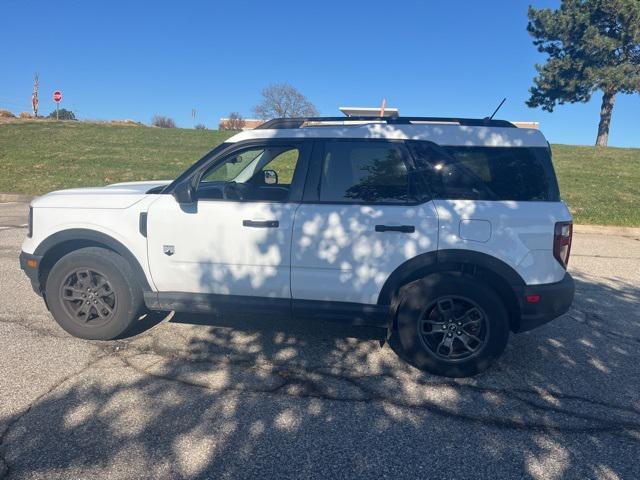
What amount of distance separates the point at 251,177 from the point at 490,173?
7.83 feet

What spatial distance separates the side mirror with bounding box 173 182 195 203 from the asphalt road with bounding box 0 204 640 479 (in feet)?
4.12

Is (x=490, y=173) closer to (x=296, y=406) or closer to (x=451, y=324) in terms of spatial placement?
(x=451, y=324)

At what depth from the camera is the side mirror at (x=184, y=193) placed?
11.9 ft

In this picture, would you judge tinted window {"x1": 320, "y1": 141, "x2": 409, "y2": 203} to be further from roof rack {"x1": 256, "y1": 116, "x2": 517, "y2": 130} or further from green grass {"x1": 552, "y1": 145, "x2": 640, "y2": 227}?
green grass {"x1": 552, "y1": 145, "x2": 640, "y2": 227}

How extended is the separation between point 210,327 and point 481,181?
2714 mm

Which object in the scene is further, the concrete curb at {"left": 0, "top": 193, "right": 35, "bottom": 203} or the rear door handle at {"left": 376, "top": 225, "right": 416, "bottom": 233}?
the concrete curb at {"left": 0, "top": 193, "right": 35, "bottom": 203}

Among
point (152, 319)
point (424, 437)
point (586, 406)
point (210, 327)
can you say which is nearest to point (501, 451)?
point (424, 437)

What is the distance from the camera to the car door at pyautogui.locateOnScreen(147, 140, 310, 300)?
3617mm

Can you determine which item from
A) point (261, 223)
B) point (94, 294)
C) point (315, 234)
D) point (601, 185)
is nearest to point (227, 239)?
point (261, 223)

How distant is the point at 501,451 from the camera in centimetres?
269

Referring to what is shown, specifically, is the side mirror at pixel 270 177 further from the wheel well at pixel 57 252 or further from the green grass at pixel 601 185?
the green grass at pixel 601 185

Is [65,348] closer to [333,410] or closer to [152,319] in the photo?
[152,319]

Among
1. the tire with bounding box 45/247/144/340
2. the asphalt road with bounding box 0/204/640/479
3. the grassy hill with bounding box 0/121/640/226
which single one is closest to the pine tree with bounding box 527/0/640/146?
the grassy hill with bounding box 0/121/640/226

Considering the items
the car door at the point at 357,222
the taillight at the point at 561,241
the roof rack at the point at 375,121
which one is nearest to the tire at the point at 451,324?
the car door at the point at 357,222
